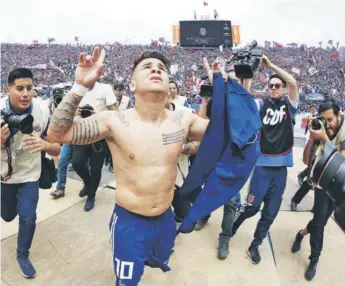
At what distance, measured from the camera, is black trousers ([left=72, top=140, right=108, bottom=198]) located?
3479mm

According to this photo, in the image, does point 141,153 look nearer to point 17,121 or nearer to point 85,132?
point 85,132

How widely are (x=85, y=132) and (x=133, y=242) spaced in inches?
26.7

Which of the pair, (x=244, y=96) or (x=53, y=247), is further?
(x=53, y=247)

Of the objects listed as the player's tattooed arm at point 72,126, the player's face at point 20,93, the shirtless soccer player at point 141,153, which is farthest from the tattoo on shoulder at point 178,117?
the player's face at point 20,93

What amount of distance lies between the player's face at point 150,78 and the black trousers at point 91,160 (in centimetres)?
192

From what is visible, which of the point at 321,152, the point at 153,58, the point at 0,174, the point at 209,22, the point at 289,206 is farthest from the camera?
the point at 209,22

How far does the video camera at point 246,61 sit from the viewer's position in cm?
152

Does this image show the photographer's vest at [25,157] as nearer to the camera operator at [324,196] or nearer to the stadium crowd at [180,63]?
the camera operator at [324,196]

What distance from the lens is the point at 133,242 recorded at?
1.72 metres

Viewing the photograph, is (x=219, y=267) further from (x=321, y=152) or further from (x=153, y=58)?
(x=153, y=58)

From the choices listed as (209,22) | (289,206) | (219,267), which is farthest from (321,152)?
(209,22)

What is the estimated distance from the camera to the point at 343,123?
7.49 feet

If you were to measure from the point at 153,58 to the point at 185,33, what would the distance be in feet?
99.7

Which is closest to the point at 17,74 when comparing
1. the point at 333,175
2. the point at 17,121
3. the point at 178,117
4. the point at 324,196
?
the point at 17,121
